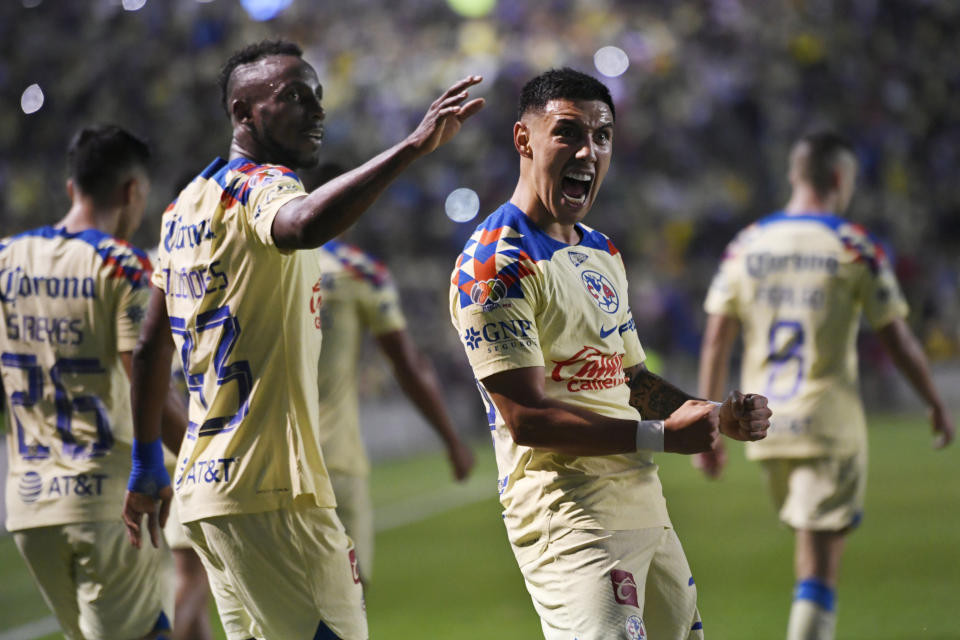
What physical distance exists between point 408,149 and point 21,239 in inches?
96.6

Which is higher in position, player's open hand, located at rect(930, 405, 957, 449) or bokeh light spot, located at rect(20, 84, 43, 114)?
bokeh light spot, located at rect(20, 84, 43, 114)

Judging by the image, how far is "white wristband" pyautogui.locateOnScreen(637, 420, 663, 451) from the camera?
3.23 metres

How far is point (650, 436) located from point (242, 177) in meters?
1.33

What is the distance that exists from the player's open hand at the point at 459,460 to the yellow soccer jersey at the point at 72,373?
77.2 inches

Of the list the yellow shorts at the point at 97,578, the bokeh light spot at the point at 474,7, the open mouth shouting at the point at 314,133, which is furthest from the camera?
the bokeh light spot at the point at 474,7

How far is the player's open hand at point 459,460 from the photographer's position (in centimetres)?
625

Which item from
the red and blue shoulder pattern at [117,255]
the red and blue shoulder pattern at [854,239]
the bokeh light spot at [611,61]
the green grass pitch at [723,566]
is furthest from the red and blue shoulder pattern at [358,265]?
the bokeh light spot at [611,61]

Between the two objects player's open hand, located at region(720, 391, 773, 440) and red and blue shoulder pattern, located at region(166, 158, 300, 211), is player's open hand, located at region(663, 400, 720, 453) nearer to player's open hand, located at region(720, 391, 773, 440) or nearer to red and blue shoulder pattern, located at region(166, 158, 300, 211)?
player's open hand, located at region(720, 391, 773, 440)

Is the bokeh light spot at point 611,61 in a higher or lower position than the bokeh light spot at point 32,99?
higher

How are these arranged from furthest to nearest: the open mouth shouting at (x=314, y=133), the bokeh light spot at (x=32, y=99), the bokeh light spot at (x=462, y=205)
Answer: the bokeh light spot at (x=462, y=205)
the bokeh light spot at (x=32, y=99)
the open mouth shouting at (x=314, y=133)

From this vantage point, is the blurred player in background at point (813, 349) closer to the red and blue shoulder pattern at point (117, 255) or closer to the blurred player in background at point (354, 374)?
the blurred player in background at point (354, 374)

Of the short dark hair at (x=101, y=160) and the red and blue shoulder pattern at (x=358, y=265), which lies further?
the red and blue shoulder pattern at (x=358, y=265)

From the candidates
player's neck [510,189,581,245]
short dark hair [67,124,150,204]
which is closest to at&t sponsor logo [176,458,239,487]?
player's neck [510,189,581,245]

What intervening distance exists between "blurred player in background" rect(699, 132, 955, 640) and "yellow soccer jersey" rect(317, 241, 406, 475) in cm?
168
